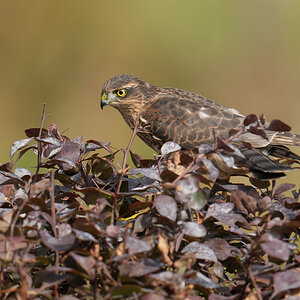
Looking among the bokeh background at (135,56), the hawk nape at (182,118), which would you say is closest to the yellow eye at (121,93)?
the hawk nape at (182,118)

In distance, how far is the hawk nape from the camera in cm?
382

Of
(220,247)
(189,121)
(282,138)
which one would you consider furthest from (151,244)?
(189,121)

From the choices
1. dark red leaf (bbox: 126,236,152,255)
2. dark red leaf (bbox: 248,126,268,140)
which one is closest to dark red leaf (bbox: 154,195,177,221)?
dark red leaf (bbox: 126,236,152,255)

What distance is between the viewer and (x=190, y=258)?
169cm

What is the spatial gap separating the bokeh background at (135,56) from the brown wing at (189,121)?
8.04 ft

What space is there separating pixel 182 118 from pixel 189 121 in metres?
0.07

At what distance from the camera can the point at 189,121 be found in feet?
13.5

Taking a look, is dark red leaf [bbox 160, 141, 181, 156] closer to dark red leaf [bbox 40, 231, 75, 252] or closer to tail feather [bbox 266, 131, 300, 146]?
dark red leaf [bbox 40, 231, 75, 252]

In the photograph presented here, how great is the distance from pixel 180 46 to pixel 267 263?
6.69m

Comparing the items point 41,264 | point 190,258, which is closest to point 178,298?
point 190,258

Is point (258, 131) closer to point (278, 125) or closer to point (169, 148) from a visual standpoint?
point (278, 125)

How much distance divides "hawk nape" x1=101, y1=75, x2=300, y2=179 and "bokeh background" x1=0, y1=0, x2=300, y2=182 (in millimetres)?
1914

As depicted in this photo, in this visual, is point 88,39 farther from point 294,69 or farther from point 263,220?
point 263,220

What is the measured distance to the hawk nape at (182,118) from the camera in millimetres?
3816
